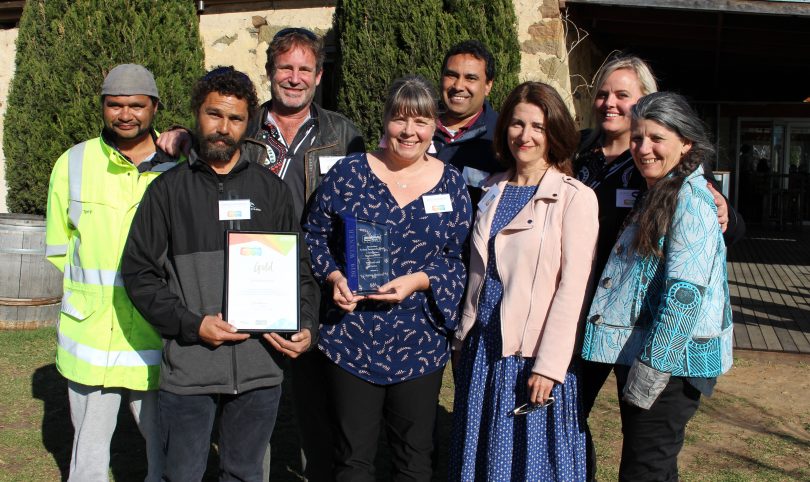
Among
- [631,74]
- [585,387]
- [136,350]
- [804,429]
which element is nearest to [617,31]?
[804,429]

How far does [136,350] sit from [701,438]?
11.0 ft

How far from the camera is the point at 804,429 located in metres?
4.85

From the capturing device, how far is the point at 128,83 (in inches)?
124

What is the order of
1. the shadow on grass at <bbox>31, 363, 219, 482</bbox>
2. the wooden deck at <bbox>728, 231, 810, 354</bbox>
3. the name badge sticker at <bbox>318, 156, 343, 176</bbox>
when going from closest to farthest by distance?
the name badge sticker at <bbox>318, 156, 343, 176</bbox> → the shadow on grass at <bbox>31, 363, 219, 482</bbox> → the wooden deck at <bbox>728, 231, 810, 354</bbox>

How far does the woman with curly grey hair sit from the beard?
1.44m

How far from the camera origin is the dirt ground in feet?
13.9

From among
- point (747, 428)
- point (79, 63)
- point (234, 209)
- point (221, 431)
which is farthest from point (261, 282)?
point (79, 63)

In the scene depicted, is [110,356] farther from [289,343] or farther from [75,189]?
[289,343]

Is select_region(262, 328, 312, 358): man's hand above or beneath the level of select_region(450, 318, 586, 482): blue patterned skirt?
above

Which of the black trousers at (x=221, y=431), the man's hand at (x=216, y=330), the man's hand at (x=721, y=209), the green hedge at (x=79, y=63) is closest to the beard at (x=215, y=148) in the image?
the man's hand at (x=216, y=330)

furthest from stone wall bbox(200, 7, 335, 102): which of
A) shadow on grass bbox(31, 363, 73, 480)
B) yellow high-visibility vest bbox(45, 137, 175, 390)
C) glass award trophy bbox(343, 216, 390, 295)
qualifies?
glass award trophy bbox(343, 216, 390, 295)

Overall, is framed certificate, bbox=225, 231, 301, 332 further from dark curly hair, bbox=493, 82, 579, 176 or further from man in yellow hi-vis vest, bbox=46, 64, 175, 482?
dark curly hair, bbox=493, 82, 579, 176

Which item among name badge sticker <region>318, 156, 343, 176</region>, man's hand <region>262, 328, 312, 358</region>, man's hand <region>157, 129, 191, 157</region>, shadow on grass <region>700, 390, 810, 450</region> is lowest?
shadow on grass <region>700, 390, 810, 450</region>

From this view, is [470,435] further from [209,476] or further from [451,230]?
[209,476]
